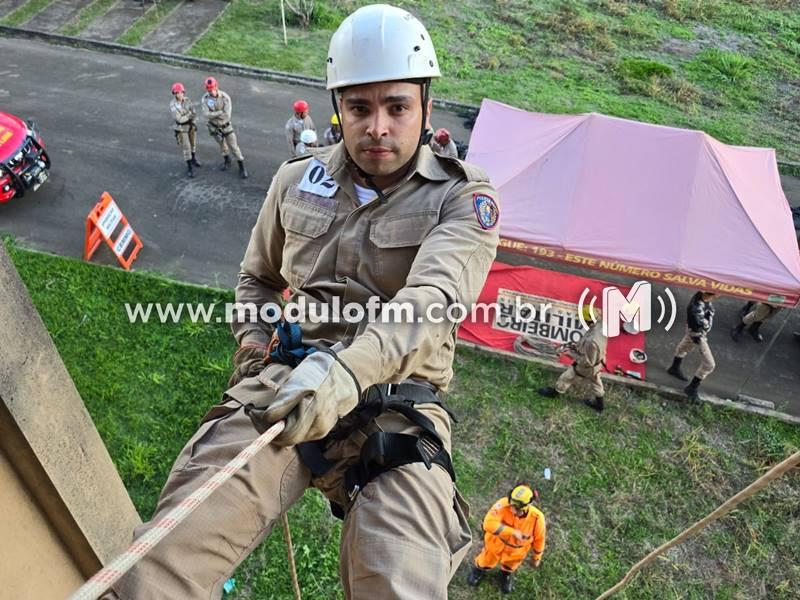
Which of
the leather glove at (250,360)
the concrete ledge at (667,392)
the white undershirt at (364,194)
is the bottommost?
the concrete ledge at (667,392)

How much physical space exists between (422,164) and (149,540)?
2.09 metres

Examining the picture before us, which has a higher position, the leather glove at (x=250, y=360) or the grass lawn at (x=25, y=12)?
the leather glove at (x=250, y=360)

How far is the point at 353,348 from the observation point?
2.38 metres

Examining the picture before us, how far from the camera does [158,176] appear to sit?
11953mm

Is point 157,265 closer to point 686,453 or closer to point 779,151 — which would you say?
point 686,453

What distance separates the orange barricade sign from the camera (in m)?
9.34

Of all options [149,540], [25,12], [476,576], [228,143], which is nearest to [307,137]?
[228,143]

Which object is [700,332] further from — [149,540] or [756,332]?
[149,540]

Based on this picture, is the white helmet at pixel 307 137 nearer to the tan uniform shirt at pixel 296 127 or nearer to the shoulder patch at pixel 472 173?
the tan uniform shirt at pixel 296 127

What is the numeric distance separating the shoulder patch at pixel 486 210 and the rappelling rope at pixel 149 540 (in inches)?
55.3

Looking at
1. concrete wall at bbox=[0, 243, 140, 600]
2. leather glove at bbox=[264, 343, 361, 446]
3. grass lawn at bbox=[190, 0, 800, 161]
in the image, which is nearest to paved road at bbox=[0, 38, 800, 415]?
grass lawn at bbox=[190, 0, 800, 161]

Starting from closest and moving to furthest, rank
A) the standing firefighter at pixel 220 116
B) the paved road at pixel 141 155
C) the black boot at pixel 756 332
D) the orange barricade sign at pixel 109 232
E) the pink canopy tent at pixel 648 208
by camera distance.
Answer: the pink canopy tent at pixel 648 208 < the orange barricade sign at pixel 109 232 < the black boot at pixel 756 332 < the paved road at pixel 141 155 < the standing firefighter at pixel 220 116

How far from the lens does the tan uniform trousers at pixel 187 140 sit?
11555mm

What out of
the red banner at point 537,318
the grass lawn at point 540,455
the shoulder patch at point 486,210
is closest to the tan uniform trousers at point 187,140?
the grass lawn at point 540,455
